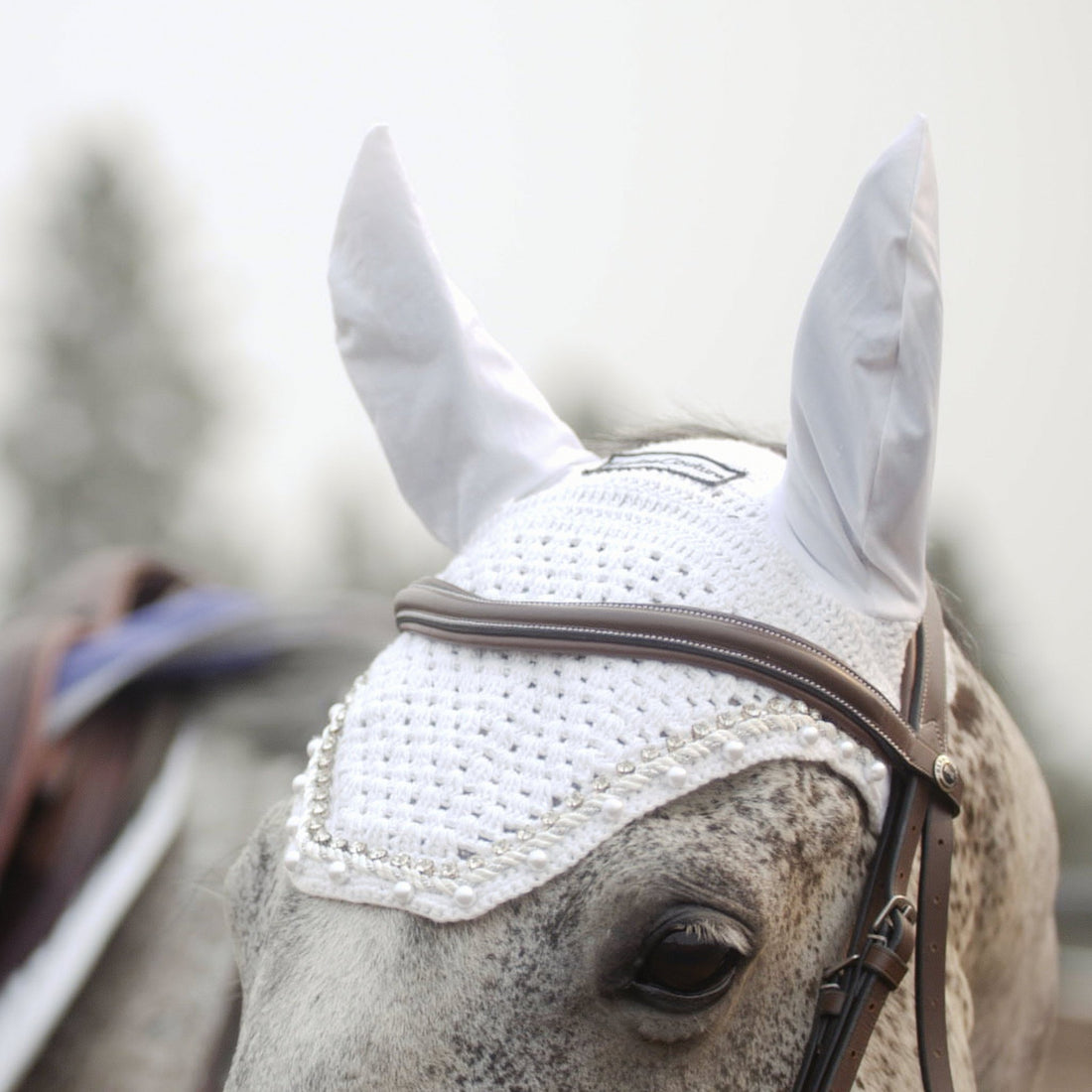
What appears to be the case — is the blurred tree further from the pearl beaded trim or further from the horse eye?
the horse eye

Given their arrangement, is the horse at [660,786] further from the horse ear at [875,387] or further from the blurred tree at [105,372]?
the blurred tree at [105,372]

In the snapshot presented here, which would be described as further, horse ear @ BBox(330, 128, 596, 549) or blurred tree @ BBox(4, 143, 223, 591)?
blurred tree @ BBox(4, 143, 223, 591)

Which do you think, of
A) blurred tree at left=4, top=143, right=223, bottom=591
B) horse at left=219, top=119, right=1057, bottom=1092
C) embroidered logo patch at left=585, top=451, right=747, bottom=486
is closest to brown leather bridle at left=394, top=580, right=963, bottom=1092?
horse at left=219, top=119, right=1057, bottom=1092

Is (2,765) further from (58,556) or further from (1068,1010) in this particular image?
(58,556)

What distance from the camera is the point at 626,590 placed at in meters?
1.32

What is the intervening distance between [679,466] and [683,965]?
593 mm

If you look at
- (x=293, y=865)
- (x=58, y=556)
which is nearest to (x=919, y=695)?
(x=293, y=865)

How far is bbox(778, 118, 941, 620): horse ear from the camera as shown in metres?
1.17

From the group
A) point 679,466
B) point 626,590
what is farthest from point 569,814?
point 679,466

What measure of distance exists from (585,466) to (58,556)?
20060 mm

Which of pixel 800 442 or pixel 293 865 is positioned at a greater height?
pixel 800 442

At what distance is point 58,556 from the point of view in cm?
2006

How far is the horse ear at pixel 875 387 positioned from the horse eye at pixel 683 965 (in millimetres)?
400

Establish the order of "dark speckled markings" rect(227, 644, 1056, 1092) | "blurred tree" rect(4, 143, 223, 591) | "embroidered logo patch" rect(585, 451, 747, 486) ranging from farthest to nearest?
"blurred tree" rect(4, 143, 223, 591), "embroidered logo patch" rect(585, 451, 747, 486), "dark speckled markings" rect(227, 644, 1056, 1092)
